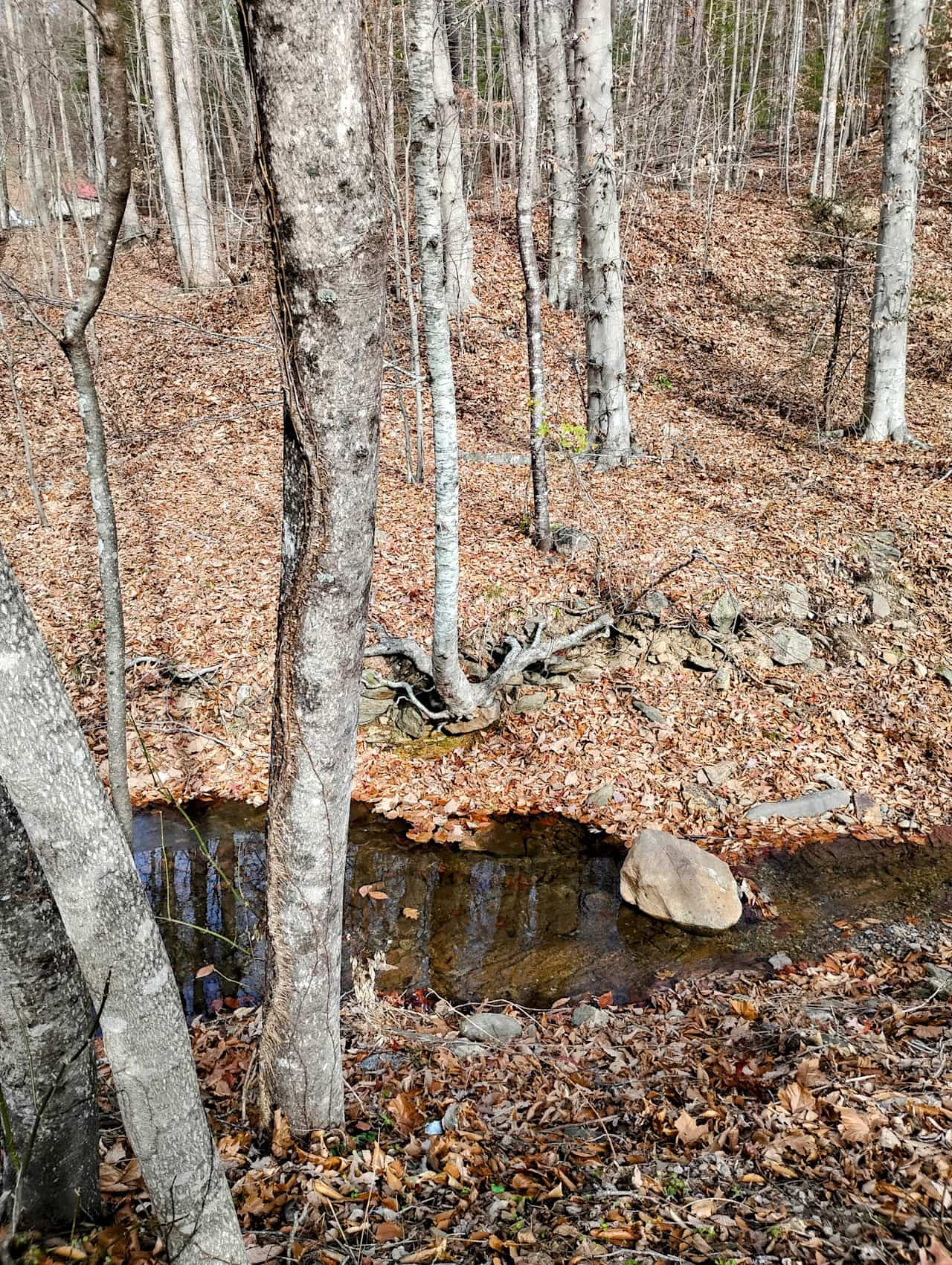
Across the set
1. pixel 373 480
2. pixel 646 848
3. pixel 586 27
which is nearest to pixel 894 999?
pixel 646 848

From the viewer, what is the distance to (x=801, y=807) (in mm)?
6977

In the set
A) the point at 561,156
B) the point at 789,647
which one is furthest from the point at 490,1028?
the point at 561,156

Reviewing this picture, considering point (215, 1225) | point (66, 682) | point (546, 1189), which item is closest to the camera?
point (215, 1225)

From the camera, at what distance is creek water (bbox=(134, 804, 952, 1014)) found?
17.7ft

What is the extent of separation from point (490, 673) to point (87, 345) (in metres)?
4.94

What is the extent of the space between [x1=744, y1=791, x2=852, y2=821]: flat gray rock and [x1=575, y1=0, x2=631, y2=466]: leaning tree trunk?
5.34 meters

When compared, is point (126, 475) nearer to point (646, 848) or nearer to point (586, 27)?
point (586, 27)

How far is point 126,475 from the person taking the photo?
11250 millimetres

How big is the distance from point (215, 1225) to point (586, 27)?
11.1 metres

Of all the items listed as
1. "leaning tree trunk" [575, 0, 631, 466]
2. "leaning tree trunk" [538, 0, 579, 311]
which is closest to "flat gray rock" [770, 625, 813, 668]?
"leaning tree trunk" [575, 0, 631, 466]

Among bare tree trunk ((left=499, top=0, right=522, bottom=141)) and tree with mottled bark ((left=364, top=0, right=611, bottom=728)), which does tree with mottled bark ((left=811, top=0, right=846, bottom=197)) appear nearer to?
bare tree trunk ((left=499, top=0, right=522, bottom=141))

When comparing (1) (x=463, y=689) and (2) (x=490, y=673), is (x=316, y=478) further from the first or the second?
(2) (x=490, y=673)

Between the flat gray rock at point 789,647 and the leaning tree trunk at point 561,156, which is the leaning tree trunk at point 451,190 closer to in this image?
the leaning tree trunk at point 561,156

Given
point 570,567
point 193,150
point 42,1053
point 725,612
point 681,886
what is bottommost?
point 681,886
